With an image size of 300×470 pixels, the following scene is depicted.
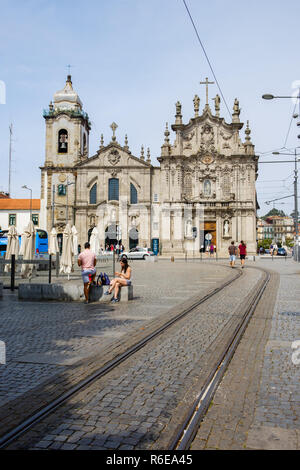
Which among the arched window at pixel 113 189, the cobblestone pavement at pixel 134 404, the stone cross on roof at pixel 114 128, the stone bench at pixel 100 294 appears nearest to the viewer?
the cobblestone pavement at pixel 134 404

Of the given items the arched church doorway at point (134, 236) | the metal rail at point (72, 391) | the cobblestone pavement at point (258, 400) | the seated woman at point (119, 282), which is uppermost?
the arched church doorway at point (134, 236)

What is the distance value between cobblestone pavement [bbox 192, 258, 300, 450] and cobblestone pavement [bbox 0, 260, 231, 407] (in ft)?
6.59

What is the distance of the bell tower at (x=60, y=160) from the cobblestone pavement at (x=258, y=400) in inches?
1934

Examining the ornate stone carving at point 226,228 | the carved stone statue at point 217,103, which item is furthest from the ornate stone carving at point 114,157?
the ornate stone carving at point 226,228

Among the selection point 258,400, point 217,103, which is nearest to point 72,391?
point 258,400

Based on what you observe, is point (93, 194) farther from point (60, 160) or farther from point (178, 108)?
point (178, 108)

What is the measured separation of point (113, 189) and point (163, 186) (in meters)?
6.98

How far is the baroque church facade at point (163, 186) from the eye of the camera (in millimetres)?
50125

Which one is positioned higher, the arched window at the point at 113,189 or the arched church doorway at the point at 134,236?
the arched window at the point at 113,189

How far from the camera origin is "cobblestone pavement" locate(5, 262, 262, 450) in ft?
10.9

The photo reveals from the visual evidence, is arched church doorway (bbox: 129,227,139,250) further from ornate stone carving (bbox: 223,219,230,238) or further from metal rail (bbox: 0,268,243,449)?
metal rail (bbox: 0,268,243,449)

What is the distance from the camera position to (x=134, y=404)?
13.4 feet

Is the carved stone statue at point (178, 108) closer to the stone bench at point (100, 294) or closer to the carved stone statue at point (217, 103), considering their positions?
the carved stone statue at point (217, 103)

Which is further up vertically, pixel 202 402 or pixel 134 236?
pixel 134 236
